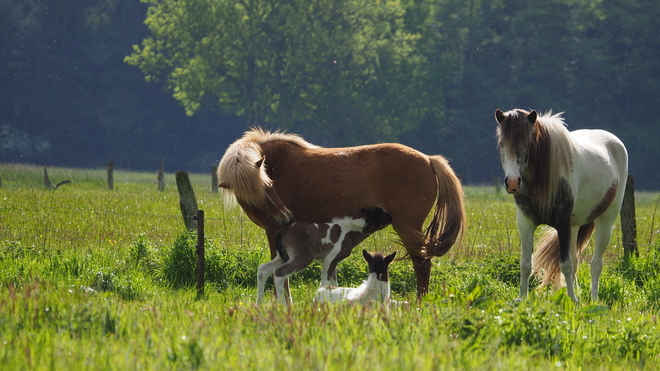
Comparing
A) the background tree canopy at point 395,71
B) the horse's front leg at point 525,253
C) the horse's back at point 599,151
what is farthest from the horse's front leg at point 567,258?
the background tree canopy at point 395,71

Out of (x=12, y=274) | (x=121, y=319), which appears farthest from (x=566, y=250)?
(x=12, y=274)

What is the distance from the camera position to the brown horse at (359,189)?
8.09m

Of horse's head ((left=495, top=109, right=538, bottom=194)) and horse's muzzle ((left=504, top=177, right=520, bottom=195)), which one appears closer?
horse's muzzle ((left=504, top=177, right=520, bottom=195))

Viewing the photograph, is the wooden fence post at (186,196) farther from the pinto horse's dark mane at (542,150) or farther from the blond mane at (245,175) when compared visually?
the pinto horse's dark mane at (542,150)

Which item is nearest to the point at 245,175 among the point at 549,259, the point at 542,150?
the point at 542,150

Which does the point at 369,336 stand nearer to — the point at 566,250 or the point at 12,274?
the point at 566,250

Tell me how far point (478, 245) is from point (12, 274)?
25.0 feet

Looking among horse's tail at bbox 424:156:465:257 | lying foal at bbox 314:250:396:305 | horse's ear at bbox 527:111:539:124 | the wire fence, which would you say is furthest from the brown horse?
the wire fence

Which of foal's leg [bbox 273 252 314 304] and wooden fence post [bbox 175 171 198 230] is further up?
wooden fence post [bbox 175 171 198 230]

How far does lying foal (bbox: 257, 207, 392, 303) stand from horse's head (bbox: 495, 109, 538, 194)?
139 centimetres

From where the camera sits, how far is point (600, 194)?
8.80 metres

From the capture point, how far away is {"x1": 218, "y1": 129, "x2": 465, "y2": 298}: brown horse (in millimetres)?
8086

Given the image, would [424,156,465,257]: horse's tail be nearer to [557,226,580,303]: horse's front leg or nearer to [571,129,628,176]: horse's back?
[557,226,580,303]: horse's front leg

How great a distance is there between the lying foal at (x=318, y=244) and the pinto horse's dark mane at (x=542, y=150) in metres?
1.51
